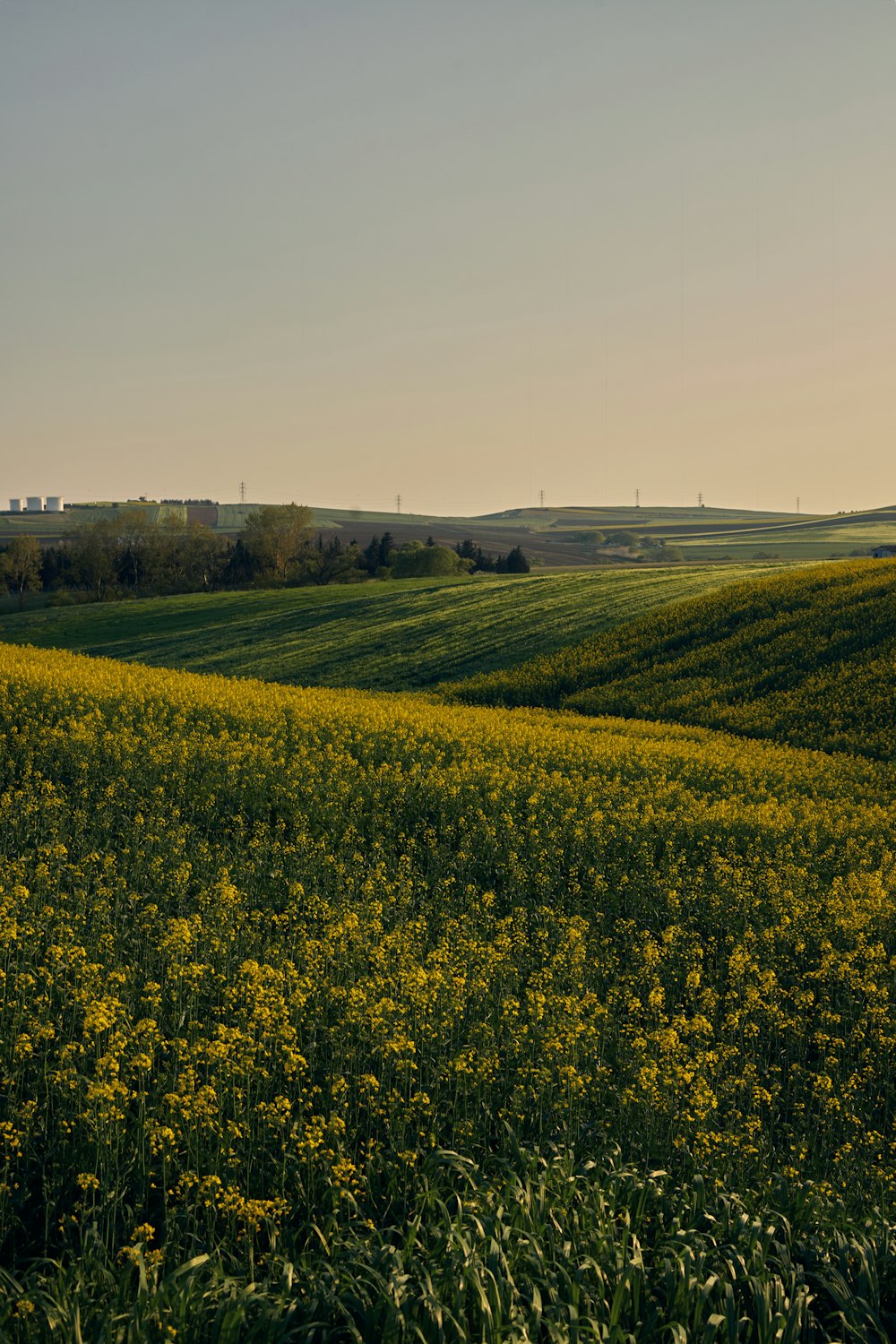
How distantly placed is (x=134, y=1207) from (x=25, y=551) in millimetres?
104289

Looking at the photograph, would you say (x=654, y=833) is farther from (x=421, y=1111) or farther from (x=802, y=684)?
(x=802, y=684)

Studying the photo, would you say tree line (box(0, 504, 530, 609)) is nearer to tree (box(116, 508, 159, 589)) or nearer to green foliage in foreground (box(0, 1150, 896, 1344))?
tree (box(116, 508, 159, 589))

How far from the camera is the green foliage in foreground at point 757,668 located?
26656 mm

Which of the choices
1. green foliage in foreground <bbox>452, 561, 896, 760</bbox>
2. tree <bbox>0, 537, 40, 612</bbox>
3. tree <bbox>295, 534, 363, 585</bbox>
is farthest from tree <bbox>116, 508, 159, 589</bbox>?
green foliage in foreground <bbox>452, 561, 896, 760</bbox>

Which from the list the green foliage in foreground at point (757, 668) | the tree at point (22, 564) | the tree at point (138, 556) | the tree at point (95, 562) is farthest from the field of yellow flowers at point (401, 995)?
the tree at point (22, 564)

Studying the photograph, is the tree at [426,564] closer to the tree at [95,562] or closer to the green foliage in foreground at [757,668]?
the tree at [95,562]

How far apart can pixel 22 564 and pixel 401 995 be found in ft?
338

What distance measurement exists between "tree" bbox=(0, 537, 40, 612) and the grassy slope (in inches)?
1312

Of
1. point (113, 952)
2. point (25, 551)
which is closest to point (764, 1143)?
point (113, 952)

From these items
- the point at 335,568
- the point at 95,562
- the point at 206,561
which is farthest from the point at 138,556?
the point at 335,568

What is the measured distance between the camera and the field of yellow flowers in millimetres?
5746

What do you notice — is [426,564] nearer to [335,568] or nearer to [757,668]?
[335,568]

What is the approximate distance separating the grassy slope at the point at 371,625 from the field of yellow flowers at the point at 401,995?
73.9 ft

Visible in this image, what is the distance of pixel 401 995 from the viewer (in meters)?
7.88
